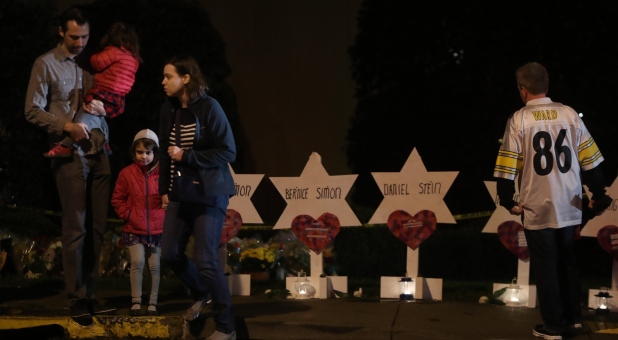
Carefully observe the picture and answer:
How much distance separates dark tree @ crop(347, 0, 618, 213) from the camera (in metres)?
12.7

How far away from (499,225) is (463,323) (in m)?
1.72

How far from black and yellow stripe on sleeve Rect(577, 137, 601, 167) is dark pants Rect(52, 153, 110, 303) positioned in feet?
11.5

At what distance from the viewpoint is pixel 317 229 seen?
899 centimetres

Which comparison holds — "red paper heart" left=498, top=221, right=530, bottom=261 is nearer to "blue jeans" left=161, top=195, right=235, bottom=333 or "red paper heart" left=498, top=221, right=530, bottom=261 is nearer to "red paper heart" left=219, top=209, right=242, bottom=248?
"red paper heart" left=219, top=209, right=242, bottom=248

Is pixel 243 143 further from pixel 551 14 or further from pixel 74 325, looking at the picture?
pixel 74 325

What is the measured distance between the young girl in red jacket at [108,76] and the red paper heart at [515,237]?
377 centimetres

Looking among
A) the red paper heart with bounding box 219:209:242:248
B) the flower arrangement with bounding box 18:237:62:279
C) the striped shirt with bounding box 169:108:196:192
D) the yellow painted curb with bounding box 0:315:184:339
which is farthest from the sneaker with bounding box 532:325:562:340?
the flower arrangement with bounding box 18:237:62:279

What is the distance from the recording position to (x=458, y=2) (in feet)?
42.7

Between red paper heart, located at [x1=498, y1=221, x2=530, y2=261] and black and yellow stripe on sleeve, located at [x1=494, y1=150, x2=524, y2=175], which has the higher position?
black and yellow stripe on sleeve, located at [x1=494, y1=150, x2=524, y2=175]

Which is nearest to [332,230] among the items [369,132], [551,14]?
[369,132]

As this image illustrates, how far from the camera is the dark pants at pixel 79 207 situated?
683cm

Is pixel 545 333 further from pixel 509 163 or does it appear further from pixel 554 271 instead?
pixel 509 163

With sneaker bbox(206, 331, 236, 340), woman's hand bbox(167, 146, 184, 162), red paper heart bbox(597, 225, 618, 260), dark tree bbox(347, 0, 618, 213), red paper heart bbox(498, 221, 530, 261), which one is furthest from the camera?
dark tree bbox(347, 0, 618, 213)

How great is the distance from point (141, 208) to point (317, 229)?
1.97 m
